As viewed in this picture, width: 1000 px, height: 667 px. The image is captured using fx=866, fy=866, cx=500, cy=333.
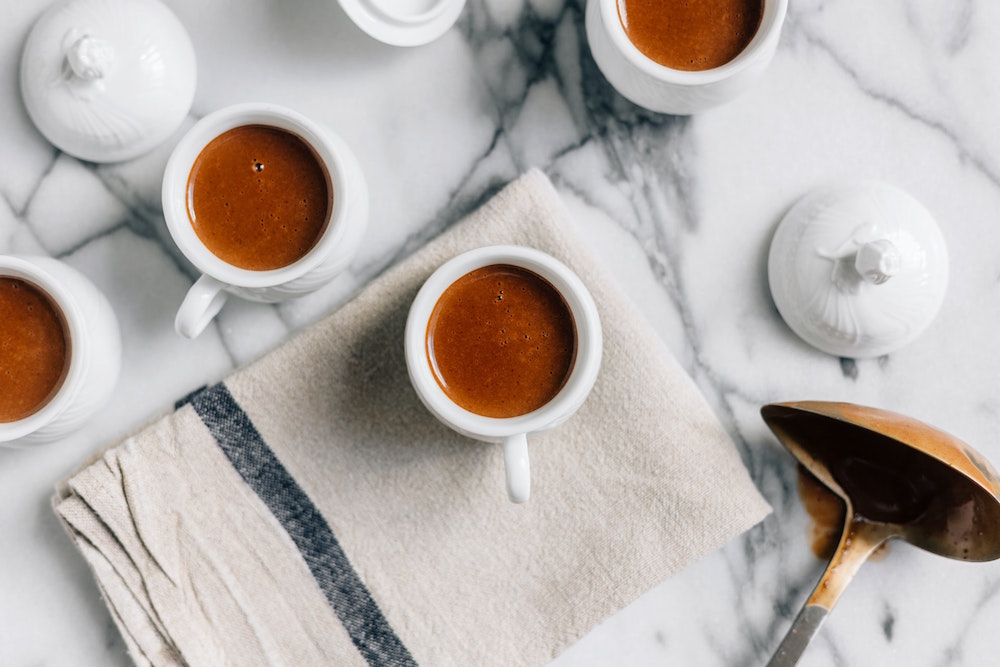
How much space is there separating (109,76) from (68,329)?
0.25m

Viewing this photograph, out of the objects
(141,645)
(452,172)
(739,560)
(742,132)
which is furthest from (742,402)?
(141,645)

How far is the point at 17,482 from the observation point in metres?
0.93

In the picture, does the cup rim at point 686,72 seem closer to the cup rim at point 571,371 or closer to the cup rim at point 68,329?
the cup rim at point 571,371

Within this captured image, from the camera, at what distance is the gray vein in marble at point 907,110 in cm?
95

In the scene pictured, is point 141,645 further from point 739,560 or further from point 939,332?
point 939,332

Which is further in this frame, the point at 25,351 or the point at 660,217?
the point at 660,217

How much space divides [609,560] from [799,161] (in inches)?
18.9

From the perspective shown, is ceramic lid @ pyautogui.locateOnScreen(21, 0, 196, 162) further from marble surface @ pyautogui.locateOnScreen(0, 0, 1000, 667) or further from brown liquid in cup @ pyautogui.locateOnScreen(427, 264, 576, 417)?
brown liquid in cup @ pyautogui.locateOnScreen(427, 264, 576, 417)

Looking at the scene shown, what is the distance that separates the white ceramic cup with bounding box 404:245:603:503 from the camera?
2.54 feet

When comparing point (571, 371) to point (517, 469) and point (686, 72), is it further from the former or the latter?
point (686, 72)

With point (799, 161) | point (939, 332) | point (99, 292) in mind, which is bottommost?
point (939, 332)

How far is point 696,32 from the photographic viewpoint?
862 millimetres

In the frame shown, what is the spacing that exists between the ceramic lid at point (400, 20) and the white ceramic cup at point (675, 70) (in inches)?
6.0

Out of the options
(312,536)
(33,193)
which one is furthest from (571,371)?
(33,193)
